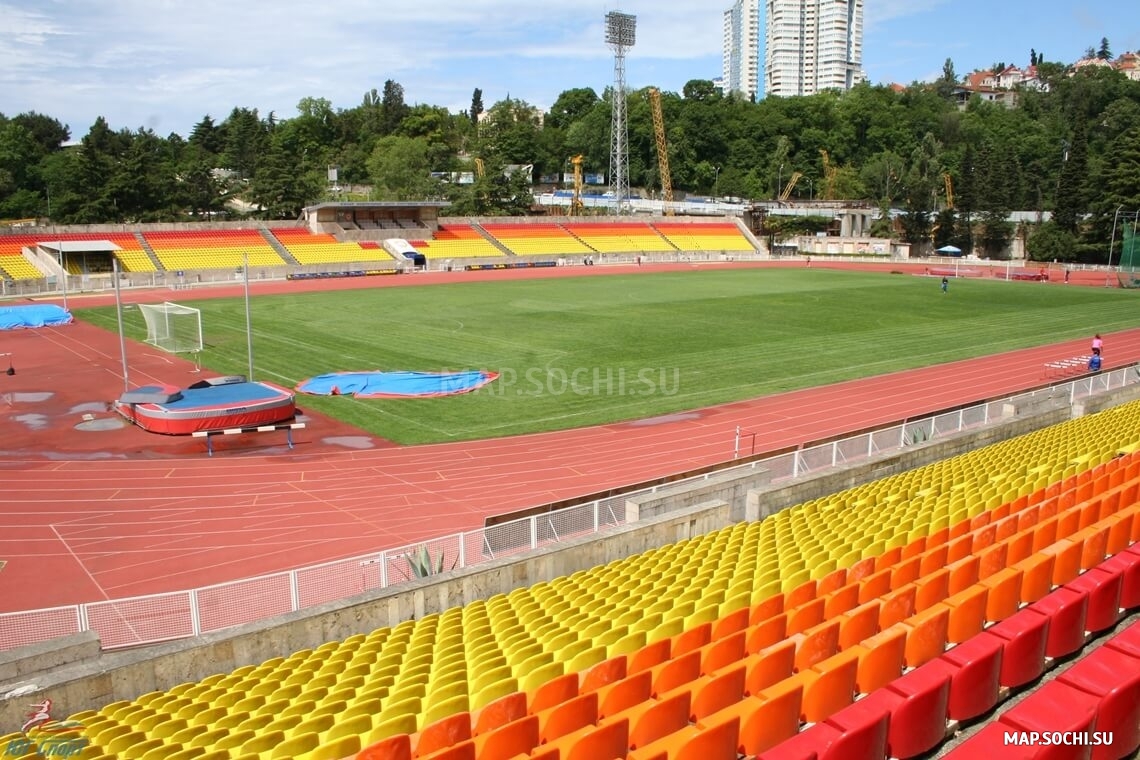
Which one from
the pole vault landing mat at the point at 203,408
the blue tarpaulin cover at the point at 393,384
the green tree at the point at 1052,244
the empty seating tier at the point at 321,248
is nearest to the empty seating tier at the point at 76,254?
the empty seating tier at the point at 321,248

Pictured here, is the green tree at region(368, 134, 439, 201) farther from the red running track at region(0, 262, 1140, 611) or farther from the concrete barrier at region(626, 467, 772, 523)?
the concrete barrier at region(626, 467, 772, 523)

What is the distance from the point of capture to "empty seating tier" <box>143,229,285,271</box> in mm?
63281

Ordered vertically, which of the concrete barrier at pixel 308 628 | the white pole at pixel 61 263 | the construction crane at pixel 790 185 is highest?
the construction crane at pixel 790 185

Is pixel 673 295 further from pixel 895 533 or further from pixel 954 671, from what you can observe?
pixel 954 671

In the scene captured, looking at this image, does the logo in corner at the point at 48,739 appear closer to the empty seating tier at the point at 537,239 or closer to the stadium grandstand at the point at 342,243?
the stadium grandstand at the point at 342,243

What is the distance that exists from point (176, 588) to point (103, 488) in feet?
21.2

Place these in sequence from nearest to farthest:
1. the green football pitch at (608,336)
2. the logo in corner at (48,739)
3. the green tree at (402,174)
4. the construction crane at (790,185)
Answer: the logo in corner at (48,739) < the green football pitch at (608,336) < the green tree at (402,174) < the construction crane at (790,185)

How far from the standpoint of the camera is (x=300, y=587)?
12383mm

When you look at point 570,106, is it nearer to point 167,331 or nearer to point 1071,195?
point 1071,195

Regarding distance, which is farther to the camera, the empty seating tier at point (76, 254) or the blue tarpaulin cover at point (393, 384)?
the empty seating tier at point (76, 254)

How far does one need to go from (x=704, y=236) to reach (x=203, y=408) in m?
77.2

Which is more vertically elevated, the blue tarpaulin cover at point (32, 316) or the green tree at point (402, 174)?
the green tree at point (402, 174)

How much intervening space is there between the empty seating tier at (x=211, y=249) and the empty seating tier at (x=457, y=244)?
13293 mm

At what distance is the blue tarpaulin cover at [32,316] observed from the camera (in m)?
41.7
